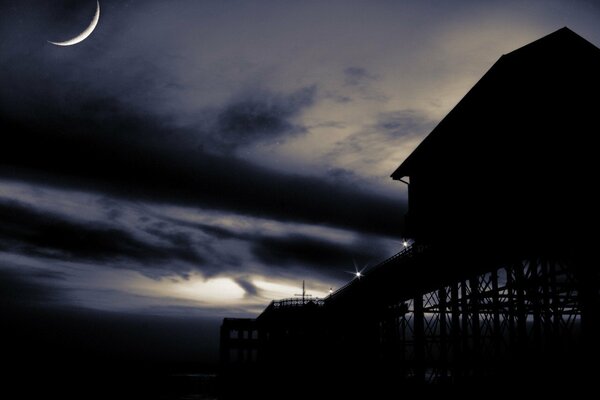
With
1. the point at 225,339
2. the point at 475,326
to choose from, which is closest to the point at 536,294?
the point at 475,326

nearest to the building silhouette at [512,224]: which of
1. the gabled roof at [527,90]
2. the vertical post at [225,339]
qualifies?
the gabled roof at [527,90]

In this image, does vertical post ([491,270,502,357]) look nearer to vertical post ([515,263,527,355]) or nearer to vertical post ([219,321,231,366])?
vertical post ([515,263,527,355])

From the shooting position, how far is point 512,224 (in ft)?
45.6

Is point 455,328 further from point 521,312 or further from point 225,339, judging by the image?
point 225,339

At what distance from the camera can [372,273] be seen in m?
22.7

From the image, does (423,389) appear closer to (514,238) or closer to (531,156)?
(514,238)

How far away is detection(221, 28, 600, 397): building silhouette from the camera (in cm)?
1309

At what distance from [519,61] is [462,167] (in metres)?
4.34

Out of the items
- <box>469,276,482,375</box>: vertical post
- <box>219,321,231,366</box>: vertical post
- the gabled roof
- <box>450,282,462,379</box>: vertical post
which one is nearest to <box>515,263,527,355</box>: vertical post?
<box>469,276,482,375</box>: vertical post

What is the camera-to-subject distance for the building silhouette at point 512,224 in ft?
42.9

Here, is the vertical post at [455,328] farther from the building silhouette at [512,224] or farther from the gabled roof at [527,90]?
the gabled roof at [527,90]

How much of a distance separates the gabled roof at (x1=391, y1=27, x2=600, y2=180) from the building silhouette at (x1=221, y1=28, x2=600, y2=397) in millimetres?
35

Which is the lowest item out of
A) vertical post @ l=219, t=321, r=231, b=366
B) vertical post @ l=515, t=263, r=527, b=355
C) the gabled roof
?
vertical post @ l=219, t=321, r=231, b=366

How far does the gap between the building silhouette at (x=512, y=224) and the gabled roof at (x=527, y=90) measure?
0.11 ft
